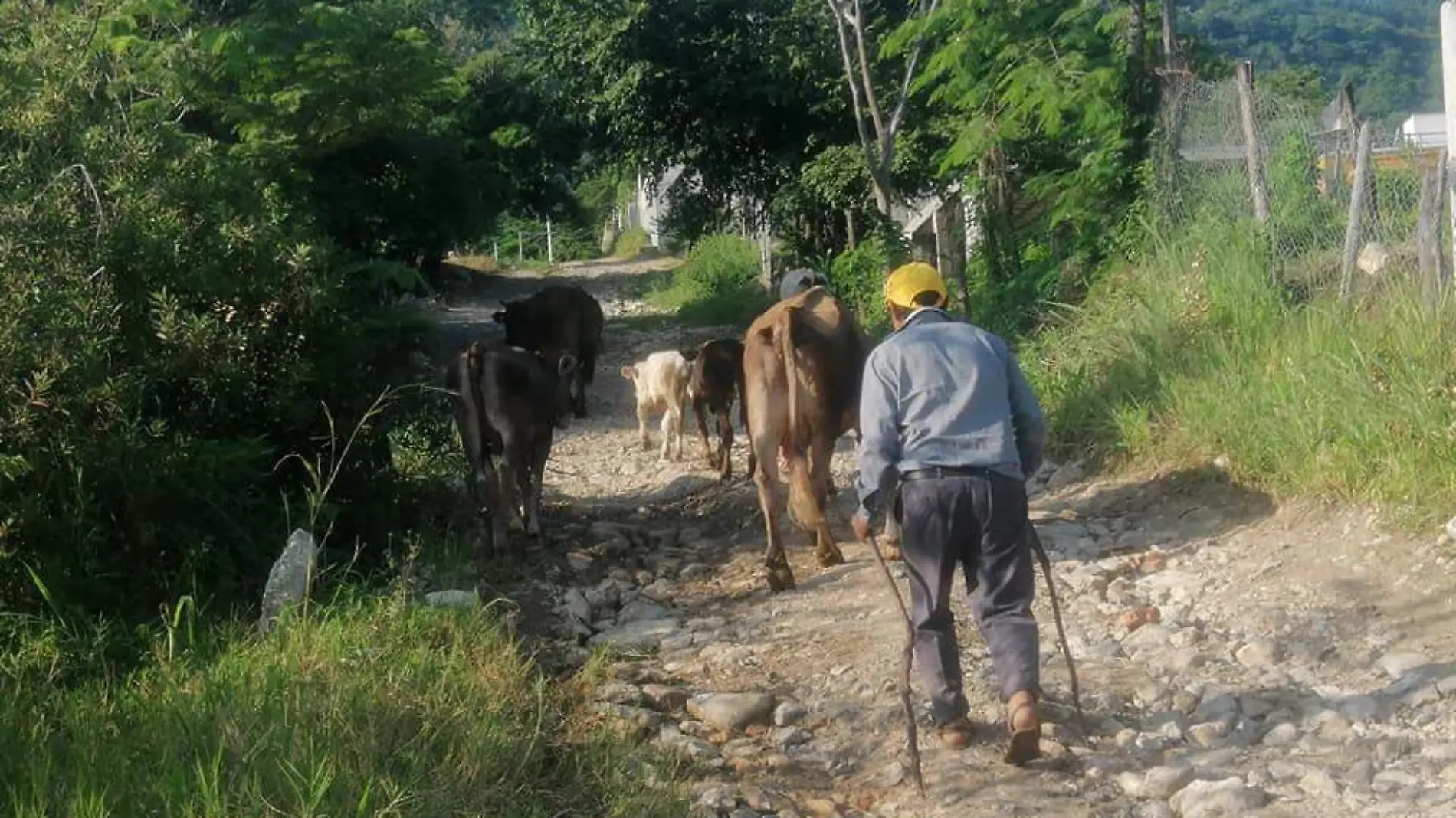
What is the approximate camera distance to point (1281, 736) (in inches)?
219

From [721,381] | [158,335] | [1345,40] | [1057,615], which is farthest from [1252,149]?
[1345,40]

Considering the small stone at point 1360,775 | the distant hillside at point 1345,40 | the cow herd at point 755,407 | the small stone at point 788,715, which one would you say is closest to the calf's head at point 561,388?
the cow herd at point 755,407

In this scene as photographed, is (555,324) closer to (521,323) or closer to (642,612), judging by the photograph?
(521,323)

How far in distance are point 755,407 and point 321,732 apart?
3.68m

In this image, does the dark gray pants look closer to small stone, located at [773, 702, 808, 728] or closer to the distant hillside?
small stone, located at [773, 702, 808, 728]

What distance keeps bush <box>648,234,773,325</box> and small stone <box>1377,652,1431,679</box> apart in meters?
17.2

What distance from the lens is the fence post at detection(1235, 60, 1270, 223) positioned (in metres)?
10.7

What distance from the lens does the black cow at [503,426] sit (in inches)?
358

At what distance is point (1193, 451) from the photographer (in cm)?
910

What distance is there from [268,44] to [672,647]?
631 cm

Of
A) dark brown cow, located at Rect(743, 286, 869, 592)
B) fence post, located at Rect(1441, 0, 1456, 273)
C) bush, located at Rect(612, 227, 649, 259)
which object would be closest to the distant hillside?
fence post, located at Rect(1441, 0, 1456, 273)

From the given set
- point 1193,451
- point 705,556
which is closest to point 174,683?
point 705,556

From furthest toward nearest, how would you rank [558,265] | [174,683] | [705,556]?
[558,265] → [705,556] → [174,683]

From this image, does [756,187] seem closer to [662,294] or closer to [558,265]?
[662,294]
